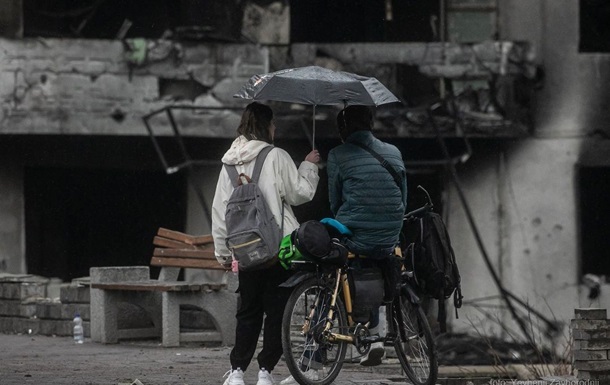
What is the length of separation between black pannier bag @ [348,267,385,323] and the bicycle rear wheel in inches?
9.2

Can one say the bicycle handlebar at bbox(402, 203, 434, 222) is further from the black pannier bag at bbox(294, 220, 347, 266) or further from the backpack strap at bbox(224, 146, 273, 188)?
the backpack strap at bbox(224, 146, 273, 188)

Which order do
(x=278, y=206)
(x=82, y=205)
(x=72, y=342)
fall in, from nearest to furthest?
(x=278, y=206) < (x=72, y=342) < (x=82, y=205)

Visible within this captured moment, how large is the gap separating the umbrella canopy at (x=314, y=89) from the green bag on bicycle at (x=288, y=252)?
3.07 ft

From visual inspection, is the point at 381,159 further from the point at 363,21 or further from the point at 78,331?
the point at 363,21

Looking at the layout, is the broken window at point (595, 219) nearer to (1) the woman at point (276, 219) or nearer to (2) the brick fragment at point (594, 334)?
(2) the brick fragment at point (594, 334)

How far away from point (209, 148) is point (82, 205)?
222 cm

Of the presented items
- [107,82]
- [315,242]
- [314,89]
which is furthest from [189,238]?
[107,82]

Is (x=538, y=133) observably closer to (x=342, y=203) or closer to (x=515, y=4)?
(x=515, y=4)

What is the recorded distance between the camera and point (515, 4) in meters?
20.2

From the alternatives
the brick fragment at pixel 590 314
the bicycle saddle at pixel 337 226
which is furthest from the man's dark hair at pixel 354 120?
the brick fragment at pixel 590 314

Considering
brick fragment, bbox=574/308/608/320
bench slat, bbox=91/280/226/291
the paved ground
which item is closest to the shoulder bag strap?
the paved ground

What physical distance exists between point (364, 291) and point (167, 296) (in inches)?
148

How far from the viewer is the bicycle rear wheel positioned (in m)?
9.12

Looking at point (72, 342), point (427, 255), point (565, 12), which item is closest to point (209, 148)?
point (565, 12)
